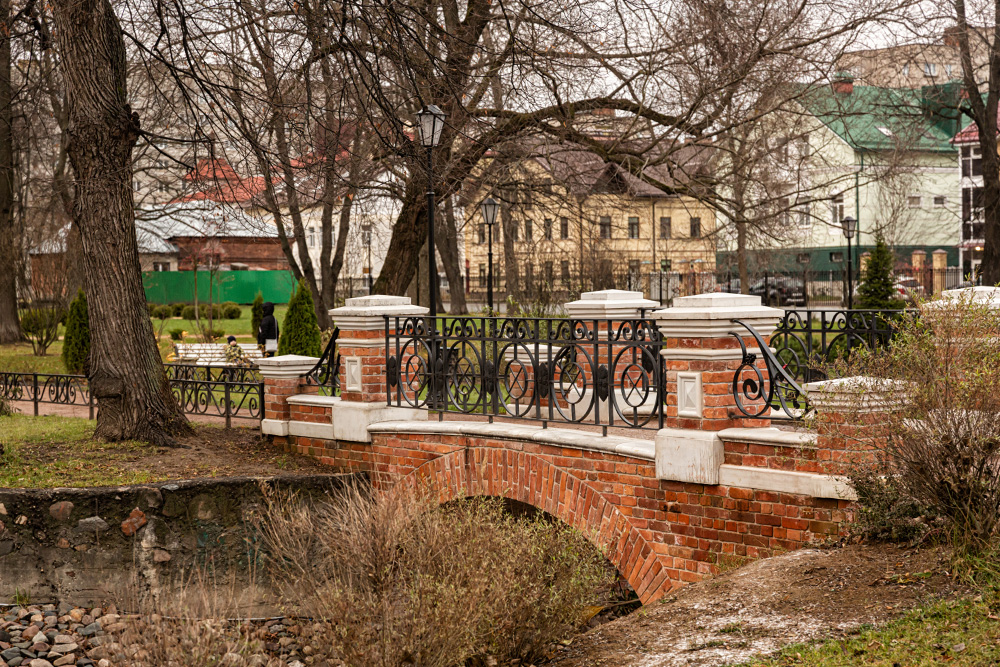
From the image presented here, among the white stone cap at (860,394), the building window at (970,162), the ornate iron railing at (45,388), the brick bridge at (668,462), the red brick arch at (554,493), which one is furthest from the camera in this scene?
the building window at (970,162)

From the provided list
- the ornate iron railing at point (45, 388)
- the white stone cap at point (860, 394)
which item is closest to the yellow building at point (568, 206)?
the ornate iron railing at point (45, 388)

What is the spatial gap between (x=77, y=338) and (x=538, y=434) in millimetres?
12399

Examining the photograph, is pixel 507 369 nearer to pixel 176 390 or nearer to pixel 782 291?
pixel 176 390

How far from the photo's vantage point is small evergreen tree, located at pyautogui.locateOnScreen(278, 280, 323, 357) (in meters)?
16.5

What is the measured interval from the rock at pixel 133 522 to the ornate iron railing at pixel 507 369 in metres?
2.34

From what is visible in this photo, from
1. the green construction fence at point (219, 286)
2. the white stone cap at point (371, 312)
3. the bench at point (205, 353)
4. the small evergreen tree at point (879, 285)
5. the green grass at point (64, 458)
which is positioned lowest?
the green grass at point (64, 458)

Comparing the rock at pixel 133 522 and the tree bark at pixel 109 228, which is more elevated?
the tree bark at pixel 109 228

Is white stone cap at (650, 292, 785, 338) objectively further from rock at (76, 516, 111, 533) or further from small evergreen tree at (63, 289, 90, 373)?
small evergreen tree at (63, 289, 90, 373)

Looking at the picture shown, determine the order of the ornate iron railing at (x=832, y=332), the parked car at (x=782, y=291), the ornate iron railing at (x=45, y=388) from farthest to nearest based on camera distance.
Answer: the parked car at (x=782, y=291)
the ornate iron railing at (x=45, y=388)
the ornate iron railing at (x=832, y=332)

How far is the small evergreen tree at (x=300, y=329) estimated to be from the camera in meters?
16.5

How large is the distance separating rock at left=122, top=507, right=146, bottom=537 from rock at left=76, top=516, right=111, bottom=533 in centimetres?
15

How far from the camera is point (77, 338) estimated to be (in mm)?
17203

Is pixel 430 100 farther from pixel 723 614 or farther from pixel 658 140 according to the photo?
pixel 723 614

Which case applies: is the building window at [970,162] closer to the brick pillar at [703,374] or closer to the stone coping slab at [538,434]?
the stone coping slab at [538,434]
